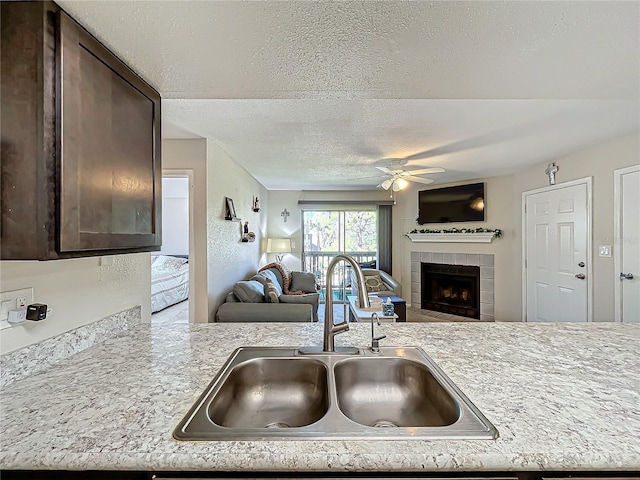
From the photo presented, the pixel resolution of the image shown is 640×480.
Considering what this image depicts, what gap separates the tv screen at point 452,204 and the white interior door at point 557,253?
2.49 ft

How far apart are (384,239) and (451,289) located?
61.4 inches

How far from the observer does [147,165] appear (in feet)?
3.92

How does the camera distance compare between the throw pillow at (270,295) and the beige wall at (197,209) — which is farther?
the throw pillow at (270,295)

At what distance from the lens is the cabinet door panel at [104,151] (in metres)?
0.84

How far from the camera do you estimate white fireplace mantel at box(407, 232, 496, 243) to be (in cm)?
500

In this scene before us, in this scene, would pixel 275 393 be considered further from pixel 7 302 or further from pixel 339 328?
pixel 7 302

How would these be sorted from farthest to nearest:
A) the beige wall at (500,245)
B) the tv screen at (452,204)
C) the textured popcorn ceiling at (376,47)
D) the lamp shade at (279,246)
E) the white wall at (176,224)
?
1. the white wall at (176,224)
2. the lamp shade at (279,246)
3. the tv screen at (452,204)
4. the beige wall at (500,245)
5. the textured popcorn ceiling at (376,47)

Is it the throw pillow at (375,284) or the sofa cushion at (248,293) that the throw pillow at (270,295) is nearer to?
the sofa cushion at (248,293)

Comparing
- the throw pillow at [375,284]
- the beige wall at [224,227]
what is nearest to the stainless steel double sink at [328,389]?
the beige wall at [224,227]

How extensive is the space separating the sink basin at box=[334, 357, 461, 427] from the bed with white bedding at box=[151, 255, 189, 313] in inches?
177

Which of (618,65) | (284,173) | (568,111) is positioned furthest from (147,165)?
(284,173)

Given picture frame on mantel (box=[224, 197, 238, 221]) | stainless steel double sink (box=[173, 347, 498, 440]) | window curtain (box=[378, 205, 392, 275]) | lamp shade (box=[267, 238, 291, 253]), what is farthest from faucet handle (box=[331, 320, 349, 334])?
window curtain (box=[378, 205, 392, 275])

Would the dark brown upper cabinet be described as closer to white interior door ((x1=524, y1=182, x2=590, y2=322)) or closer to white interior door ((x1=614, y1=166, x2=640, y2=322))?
white interior door ((x1=614, y1=166, x2=640, y2=322))

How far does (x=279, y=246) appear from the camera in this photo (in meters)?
6.04
